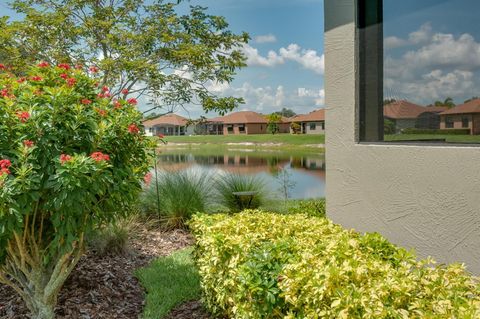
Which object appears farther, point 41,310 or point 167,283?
point 167,283

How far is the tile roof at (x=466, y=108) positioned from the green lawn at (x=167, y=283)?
303 cm

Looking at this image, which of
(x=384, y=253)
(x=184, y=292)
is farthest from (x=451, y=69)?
(x=184, y=292)

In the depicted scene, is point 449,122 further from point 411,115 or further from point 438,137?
point 411,115

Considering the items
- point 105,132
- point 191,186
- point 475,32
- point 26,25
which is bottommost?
point 191,186

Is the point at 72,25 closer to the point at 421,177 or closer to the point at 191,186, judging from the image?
the point at 191,186

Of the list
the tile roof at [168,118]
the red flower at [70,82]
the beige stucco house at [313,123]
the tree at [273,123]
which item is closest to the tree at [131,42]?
the tile roof at [168,118]

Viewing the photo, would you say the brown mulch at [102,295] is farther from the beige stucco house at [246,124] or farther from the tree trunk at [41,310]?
the beige stucco house at [246,124]

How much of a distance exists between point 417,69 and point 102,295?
392cm

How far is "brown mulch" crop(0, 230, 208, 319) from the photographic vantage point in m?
4.00

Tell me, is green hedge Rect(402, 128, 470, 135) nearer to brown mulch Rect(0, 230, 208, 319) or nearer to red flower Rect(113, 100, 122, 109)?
brown mulch Rect(0, 230, 208, 319)

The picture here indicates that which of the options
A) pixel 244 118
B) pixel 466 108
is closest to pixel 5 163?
pixel 466 108

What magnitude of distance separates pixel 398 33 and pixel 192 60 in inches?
193

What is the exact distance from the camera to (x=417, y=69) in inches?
152

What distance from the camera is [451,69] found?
3602 mm
